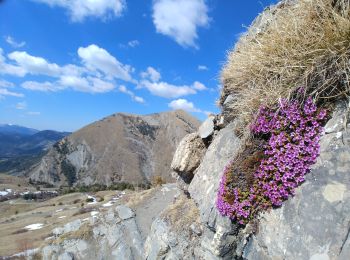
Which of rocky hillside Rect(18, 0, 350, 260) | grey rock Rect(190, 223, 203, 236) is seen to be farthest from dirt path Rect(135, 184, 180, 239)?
rocky hillside Rect(18, 0, 350, 260)

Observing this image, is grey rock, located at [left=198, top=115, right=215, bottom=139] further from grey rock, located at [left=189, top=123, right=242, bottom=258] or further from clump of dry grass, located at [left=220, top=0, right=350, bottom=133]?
clump of dry grass, located at [left=220, top=0, right=350, bottom=133]

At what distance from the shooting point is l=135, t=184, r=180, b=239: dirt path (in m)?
24.9

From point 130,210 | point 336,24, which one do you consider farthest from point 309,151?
point 130,210

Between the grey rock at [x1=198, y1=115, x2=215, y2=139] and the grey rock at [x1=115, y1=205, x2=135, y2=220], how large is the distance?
504 inches

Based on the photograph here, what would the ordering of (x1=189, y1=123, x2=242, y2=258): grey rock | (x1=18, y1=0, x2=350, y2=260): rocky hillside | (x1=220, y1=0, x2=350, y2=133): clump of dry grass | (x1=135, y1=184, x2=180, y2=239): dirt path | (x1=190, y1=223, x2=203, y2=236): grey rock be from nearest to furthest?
(x1=18, y1=0, x2=350, y2=260): rocky hillside → (x1=220, y1=0, x2=350, y2=133): clump of dry grass → (x1=189, y1=123, x2=242, y2=258): grey rock → (x1=190, y1=223, x2=203, y2=236): grey rock → (x1=135, y1=184, x2=180, y2=239): dirt path

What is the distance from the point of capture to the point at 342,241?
7.39 m

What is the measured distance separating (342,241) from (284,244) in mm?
1331

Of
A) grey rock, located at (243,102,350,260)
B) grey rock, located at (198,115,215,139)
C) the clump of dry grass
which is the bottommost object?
grey rock, located at (243,102,350,260)

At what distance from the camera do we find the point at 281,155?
9000mm

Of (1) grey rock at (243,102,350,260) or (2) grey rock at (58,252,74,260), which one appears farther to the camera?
(2) grey rock at (58,252,74,260)

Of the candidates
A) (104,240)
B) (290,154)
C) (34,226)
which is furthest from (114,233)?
(34,226)

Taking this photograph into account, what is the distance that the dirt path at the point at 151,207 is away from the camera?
982 inches

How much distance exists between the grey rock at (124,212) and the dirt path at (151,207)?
437 millimetres

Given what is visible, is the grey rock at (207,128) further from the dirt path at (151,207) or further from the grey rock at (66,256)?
the grey rock at (66,256)
